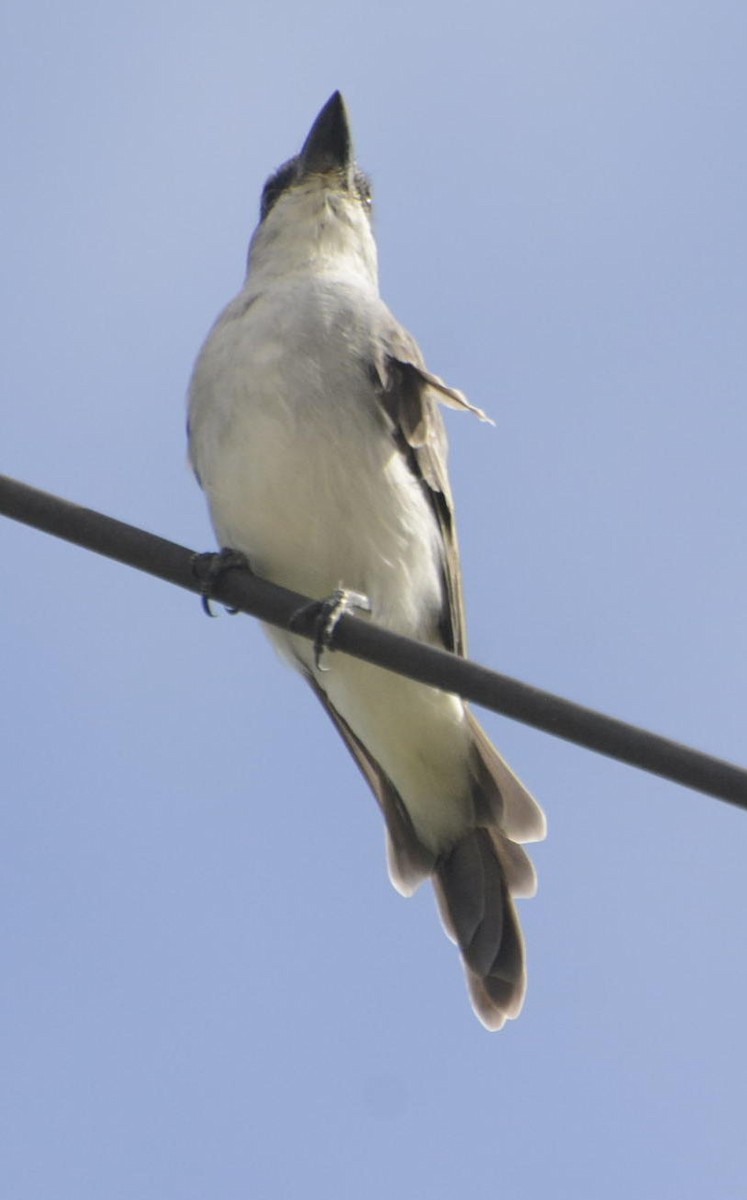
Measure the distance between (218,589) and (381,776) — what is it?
252 cm

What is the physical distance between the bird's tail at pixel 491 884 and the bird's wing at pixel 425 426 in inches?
23.7

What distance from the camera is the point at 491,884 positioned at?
7.04 metres

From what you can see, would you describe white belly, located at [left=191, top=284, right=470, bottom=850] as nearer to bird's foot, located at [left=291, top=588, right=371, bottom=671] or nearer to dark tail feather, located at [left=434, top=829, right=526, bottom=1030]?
bird's foot, located at [left=291, top=588, right=371, bottom=671]

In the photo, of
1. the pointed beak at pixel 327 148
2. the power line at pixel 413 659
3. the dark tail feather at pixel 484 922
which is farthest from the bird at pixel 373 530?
the power line at pixel 413 659

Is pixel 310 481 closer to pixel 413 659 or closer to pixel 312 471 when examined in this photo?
pixel 312 471

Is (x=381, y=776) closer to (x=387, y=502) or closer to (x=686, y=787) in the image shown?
(x=387, y=502)

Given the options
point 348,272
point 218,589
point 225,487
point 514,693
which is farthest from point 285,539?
point 514,693

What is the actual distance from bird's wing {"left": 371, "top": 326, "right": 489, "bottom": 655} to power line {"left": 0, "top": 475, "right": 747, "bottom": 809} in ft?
6.18

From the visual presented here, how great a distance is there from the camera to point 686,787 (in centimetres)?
360

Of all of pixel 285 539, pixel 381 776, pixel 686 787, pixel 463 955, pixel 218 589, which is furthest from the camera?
A: pixel 381 776

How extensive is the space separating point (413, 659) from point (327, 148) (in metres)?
5.11

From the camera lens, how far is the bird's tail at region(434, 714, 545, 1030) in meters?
6.85

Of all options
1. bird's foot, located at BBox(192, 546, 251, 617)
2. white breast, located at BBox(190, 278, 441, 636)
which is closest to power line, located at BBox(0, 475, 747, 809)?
bird's foot, located at BBox(192, 546, 251, 617)

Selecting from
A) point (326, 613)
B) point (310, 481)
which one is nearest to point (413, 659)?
point (326, 613)
